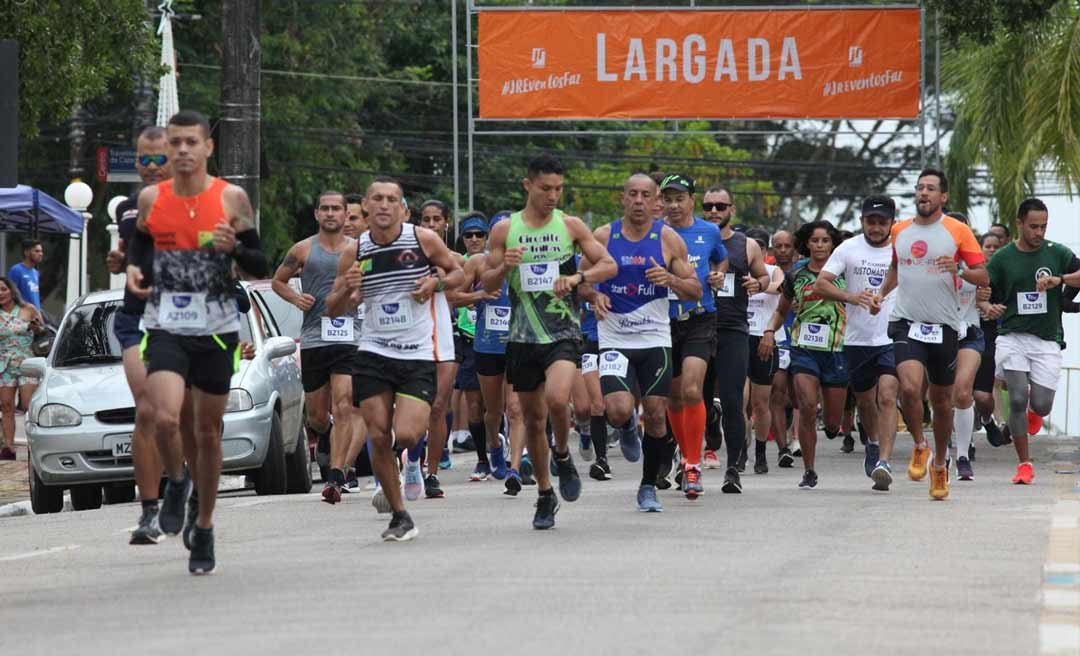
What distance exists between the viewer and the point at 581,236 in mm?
11781

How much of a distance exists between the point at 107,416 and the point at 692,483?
434 centimetres

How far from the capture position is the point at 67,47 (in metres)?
22.0

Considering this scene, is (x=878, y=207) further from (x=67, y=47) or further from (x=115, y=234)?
(x=115, y=234)

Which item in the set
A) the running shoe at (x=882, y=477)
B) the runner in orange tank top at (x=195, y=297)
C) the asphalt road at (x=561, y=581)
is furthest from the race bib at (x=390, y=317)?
the running shoe at (x=882, y=477)

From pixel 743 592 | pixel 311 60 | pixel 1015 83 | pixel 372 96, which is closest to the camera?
pixel 743 592

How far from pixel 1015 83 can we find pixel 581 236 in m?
13.6

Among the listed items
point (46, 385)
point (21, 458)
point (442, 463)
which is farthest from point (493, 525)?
point (21, 458)

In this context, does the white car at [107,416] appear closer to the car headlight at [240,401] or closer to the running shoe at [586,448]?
the car headlight at [240,401]

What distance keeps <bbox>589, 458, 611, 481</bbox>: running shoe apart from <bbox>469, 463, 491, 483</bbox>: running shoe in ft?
2.86

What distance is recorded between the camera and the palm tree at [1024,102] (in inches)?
842

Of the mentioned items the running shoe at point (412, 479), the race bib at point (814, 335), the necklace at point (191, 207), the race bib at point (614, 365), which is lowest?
the running shoe at point (412, 479)

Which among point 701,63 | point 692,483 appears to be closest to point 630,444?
point 692,483

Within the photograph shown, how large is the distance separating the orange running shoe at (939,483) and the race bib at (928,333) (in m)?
0.82

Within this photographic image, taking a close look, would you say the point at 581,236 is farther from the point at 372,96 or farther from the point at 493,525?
the point at 372,96
